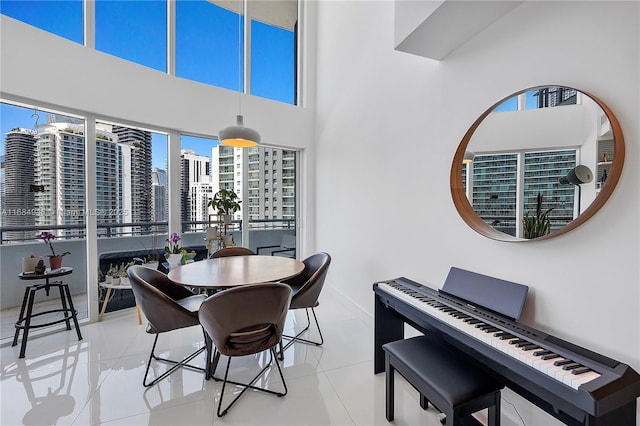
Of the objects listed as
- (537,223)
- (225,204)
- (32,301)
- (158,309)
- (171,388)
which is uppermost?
(225,204)

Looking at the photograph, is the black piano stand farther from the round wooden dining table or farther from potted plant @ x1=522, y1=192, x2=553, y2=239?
potted plant @ x1=522, y1=192, x2=553, y2=239

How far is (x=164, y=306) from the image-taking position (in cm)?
193

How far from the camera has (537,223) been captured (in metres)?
1.50

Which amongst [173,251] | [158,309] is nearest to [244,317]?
[158,309]

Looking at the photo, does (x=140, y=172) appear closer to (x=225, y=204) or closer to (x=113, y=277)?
(x=225, y=204)

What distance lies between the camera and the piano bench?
1.28 meters

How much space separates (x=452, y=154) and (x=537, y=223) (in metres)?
0.76

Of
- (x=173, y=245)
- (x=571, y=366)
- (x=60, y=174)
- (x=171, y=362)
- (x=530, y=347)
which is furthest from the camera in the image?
(x=173, y=245)

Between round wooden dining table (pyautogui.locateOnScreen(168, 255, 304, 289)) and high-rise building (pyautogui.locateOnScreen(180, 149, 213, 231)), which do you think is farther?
Answer: high-rise building (pyautogui.locateOnScreen(180, 149, 213, 231))

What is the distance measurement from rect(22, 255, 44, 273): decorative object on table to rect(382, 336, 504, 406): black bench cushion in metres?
3.37

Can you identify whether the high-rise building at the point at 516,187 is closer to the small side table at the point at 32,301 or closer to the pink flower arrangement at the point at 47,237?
the small side table at the point at 32,301

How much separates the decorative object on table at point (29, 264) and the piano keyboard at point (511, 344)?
3.46m

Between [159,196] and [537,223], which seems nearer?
[537,223]

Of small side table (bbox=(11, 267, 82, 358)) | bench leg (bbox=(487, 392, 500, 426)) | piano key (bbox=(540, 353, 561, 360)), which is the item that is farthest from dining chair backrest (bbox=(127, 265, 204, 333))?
piano key (bbox=(540, 353, 561, 360))
